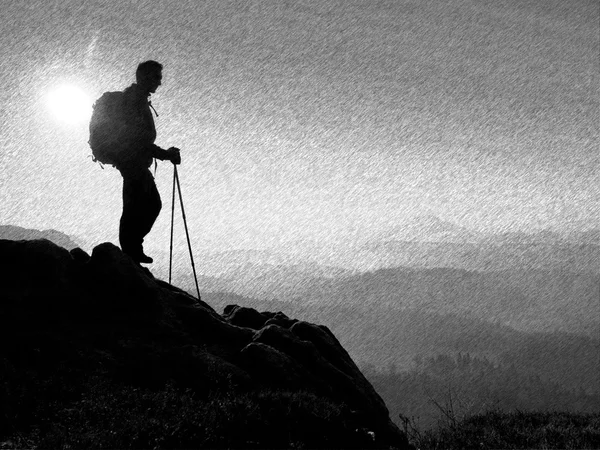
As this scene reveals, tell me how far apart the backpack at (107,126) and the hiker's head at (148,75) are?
0.74 meters

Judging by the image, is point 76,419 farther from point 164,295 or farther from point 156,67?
point 156,67

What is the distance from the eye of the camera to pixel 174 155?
1305cm

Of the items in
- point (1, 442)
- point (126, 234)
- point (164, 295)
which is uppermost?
point (126, 234)

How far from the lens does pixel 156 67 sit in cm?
1293

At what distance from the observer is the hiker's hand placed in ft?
42.7

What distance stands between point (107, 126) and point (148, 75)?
1.62m

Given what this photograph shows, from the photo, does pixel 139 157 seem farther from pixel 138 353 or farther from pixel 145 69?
pixel 138 353

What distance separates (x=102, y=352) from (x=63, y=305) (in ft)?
5.45

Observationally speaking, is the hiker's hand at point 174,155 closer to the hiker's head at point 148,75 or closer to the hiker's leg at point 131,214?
the hiker's leg at point 131,214

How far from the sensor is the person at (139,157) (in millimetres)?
12625

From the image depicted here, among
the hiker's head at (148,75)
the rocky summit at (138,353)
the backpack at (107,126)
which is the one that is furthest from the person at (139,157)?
the rocky summit at (138,353)

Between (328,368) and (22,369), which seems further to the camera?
(328,368)

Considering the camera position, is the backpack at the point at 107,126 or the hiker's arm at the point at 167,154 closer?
the backpack at the point at 107,126

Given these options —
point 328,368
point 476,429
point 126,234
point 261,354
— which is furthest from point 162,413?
point 476,429
